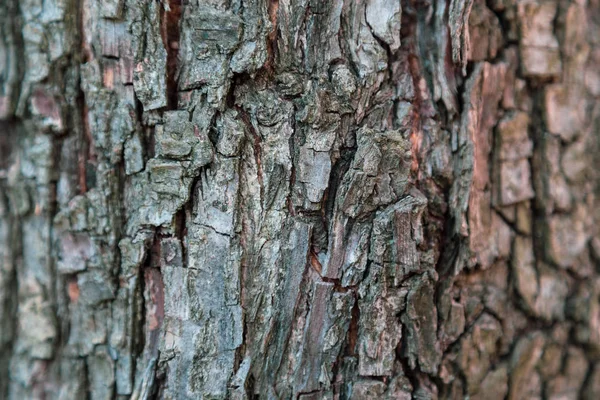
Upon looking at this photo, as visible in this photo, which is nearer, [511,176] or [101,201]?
[101,201]

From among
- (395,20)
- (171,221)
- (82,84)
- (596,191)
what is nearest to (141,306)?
(171,221)

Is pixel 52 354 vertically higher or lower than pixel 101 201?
lower

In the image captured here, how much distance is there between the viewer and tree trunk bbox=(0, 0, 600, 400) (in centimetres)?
109

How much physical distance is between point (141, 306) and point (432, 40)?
0.99 m

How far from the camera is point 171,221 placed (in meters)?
1.12

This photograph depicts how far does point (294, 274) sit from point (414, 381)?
426 millimetres

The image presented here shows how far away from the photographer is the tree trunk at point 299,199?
1094 millimetres

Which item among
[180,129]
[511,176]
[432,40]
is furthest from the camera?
[511,176]

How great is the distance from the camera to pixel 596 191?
4.60 feet

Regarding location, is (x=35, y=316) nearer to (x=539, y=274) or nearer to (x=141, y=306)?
(x=141, y=306)

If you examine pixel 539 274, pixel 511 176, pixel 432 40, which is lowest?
pixel 539 274

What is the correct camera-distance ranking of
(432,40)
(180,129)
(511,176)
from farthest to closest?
(511,176) < (432,40) < (180,129)

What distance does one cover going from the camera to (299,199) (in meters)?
1.10

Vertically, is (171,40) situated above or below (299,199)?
above
